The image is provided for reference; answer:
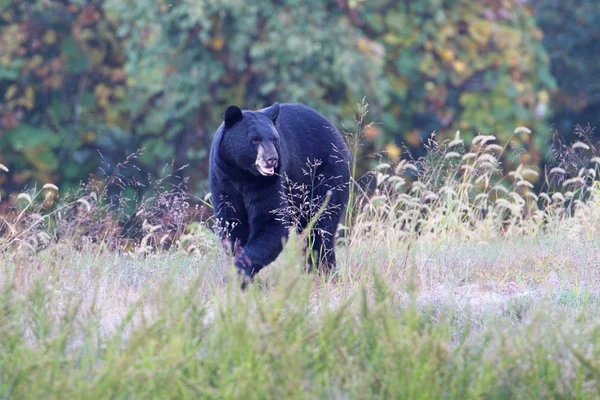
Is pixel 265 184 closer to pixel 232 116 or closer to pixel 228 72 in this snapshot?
pixel 232 116

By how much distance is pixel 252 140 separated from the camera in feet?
21.2

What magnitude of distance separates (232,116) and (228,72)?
6.14 meters

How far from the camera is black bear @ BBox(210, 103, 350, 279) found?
6.41 m

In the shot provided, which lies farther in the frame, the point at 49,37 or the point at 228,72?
the point at 49,37

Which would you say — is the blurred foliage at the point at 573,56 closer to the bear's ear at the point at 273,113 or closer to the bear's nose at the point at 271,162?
the bear's ear at the point at 273,113

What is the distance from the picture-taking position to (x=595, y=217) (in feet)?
26.0

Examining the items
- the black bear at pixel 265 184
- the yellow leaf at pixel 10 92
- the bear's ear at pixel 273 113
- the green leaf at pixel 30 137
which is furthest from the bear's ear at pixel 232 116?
the yellow leaf at pixel 10 92

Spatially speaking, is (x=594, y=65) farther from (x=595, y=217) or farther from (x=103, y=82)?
(x=595, y=217)

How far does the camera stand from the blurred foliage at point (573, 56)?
17.4 meters

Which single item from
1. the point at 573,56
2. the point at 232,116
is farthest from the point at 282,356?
the point at 573,56

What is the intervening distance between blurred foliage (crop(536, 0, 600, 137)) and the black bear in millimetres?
11021

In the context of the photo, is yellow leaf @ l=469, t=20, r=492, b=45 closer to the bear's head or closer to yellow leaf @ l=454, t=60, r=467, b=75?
yellow leaf @ l=454, t=60, r=467, b=75

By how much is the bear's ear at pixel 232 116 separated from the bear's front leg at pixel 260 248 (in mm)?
733

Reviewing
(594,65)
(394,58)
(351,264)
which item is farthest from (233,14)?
(594,65)
